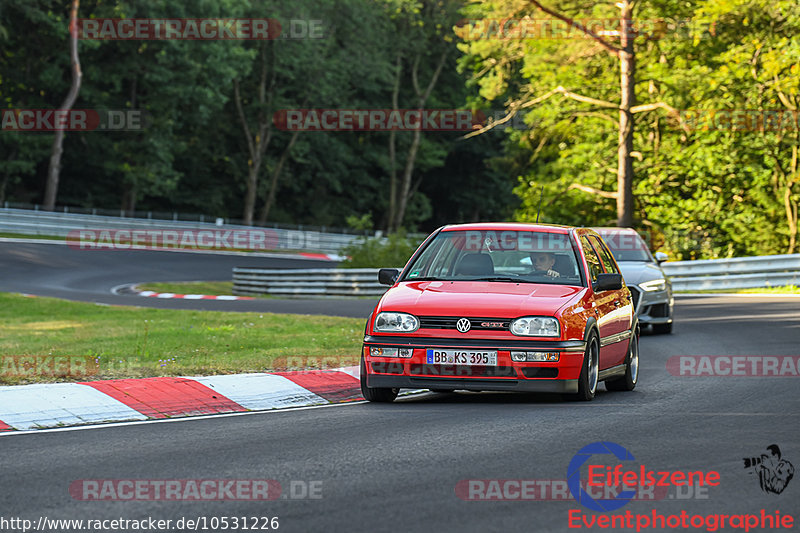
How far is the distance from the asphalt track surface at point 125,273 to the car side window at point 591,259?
10646 mm

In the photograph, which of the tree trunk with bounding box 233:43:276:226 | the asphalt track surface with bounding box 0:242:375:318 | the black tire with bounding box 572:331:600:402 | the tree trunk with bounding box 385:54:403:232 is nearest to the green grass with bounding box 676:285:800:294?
the asphalt track surface with bounding box 0:242:375:318

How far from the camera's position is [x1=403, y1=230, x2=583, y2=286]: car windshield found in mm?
11016

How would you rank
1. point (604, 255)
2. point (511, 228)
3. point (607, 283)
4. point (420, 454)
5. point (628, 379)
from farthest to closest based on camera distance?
point (604, 255), point (628, 379), point (511, 228), point (607, 283), point (420, 454)

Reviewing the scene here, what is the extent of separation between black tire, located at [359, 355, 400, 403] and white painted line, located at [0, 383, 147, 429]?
1922mm

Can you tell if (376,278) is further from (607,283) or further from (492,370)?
(492,370)

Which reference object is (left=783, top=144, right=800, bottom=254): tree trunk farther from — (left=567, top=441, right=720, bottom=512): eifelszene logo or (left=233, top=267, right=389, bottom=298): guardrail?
(left=567, top=441, right=720, bottom=512): eifelszene logo

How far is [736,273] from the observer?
3159cm

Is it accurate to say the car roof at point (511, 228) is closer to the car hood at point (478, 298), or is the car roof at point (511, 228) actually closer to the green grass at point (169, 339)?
the car hood at point (478, 298)

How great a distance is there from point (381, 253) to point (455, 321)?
22.7 metres

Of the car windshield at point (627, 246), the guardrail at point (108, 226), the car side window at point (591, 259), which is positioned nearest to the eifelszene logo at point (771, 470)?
the car side window at point (591, 259)

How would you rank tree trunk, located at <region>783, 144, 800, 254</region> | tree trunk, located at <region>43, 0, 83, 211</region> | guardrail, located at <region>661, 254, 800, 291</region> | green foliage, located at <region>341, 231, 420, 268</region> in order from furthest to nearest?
1. tree trunk, located at <region>43, 0, 83, 211</region>
2. tree trunk, located at <region>783, 144, 800, 254</region>
3. green foliage, located at <region>341, 231, 420, 268</region>
4. guardrail, located at <region>661, 254, 800, 291</region>

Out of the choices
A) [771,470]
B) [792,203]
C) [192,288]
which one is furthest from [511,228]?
[792,203]

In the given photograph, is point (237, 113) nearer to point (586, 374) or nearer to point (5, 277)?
point (5, 277)

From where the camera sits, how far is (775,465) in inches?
287
